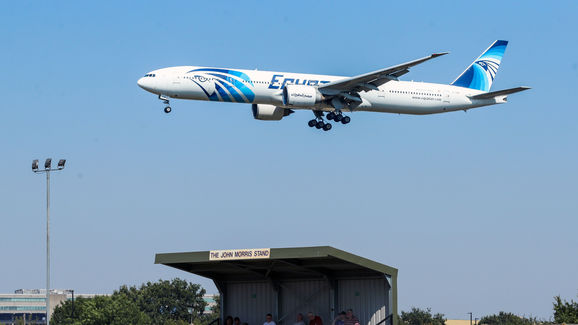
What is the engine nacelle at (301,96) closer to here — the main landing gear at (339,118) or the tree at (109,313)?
the main landing gear at (339,118)

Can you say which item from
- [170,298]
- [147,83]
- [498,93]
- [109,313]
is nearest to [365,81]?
[498,93]

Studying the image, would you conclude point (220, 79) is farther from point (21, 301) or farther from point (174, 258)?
point (21, 301)

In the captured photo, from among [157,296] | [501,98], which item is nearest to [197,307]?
[157,296]

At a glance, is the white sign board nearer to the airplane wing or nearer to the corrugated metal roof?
the corrugated metal roof

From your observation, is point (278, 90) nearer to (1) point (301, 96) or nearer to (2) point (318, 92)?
(1) point (301, 96)

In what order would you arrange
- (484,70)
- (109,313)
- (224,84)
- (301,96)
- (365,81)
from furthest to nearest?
(109,313), (484,70), (365,81), (301,96), (224,84)

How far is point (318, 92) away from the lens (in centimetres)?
5447

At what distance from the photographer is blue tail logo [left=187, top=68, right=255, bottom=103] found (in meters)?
51.5

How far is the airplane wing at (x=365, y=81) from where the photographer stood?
5181 centimetres

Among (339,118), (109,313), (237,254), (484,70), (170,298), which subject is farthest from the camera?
(170,298)

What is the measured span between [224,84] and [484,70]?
23.2m

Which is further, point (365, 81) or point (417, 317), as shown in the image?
point (417, 317)

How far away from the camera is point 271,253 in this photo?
84.2 ft

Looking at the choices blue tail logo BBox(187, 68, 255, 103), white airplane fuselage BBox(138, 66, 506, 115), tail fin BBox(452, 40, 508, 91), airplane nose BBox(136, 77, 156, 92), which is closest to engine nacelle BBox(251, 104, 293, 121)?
white airplane fuselage BBox(138, 66, 506, 115)
